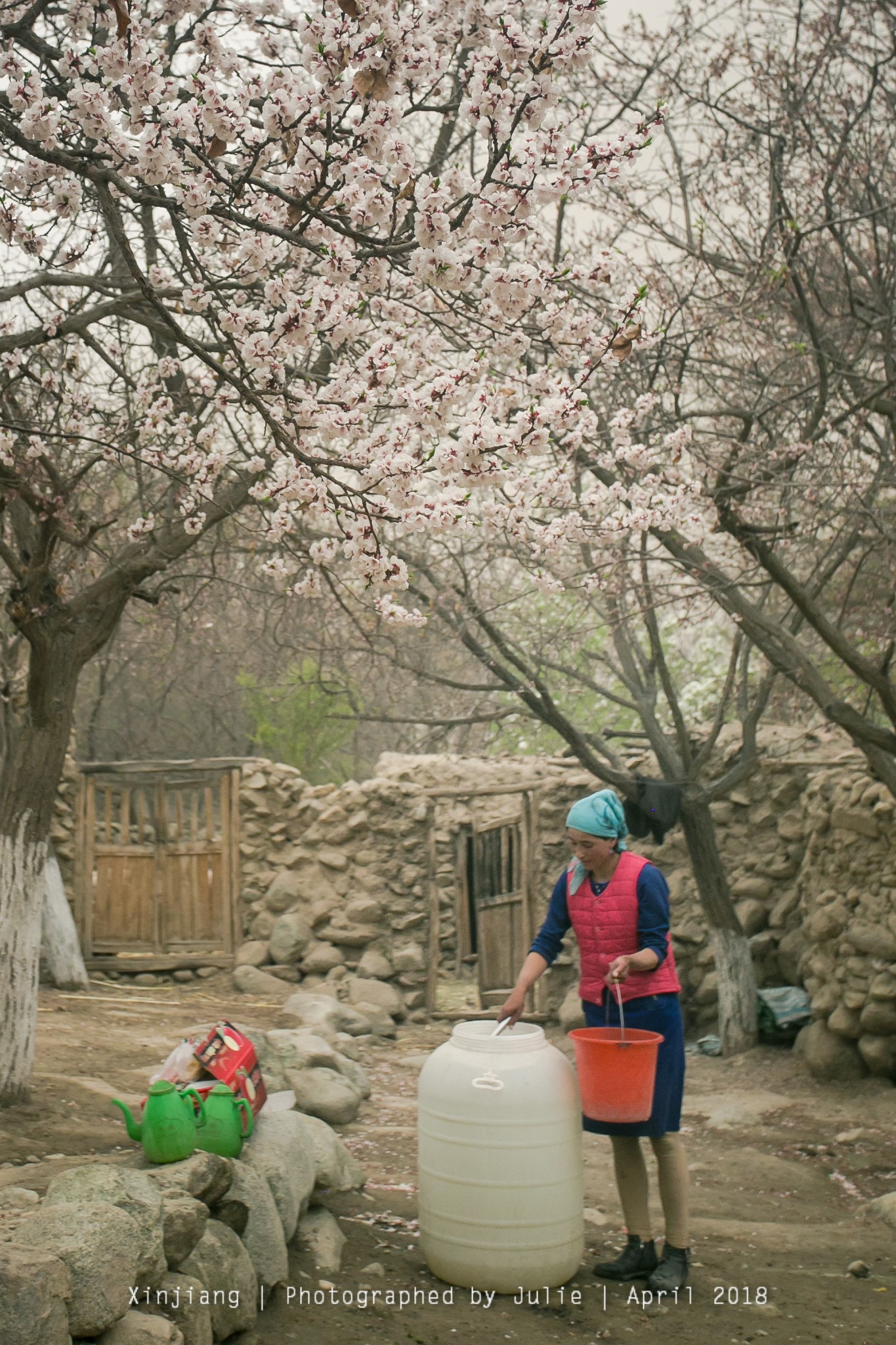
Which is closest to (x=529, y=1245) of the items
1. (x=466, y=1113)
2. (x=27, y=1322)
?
(x=466, y=1113)

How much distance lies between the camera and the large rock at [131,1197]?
271cm

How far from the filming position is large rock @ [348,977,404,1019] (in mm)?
9758

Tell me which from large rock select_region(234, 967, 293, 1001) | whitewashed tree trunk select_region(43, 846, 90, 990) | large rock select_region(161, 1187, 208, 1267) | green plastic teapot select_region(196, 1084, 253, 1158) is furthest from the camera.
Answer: large rock select_region(234, 967, 293, 1001)

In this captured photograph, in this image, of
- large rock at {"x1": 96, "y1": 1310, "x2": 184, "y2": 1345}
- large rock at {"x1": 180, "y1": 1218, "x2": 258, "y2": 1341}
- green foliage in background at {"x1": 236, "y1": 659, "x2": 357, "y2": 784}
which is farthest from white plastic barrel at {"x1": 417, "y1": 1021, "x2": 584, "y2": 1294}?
green foliage in background at {"x1": 236, "y1": 659, "x2": 357, "y2": 784}

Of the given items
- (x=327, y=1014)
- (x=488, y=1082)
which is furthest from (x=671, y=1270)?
(x=327, y=1014)

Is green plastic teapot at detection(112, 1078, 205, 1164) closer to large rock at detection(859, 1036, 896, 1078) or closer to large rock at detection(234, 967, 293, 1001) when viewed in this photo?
large rock at detection(859, 1036, 896, 1078)

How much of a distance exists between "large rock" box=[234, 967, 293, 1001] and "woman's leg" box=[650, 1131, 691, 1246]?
263 inches

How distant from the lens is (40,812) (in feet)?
16.9

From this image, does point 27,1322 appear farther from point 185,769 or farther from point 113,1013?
point 185,769

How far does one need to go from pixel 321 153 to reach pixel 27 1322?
10.3ft

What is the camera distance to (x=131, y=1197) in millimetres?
2812

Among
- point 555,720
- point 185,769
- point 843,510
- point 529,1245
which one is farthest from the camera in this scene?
point 185,769

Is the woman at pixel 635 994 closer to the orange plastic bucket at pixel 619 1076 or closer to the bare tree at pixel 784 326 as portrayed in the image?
the orange plastic bucket at pixel 619 1076

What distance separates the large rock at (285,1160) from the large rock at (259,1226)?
0.11 meters
